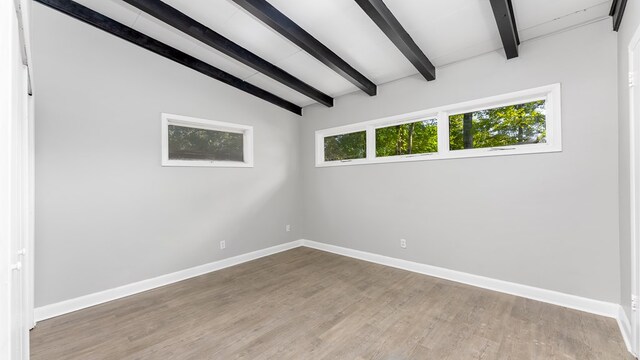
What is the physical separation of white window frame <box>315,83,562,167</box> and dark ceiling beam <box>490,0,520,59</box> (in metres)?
0.46

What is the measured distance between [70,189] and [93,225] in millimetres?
430

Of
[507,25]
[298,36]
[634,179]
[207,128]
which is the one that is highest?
[298,36]

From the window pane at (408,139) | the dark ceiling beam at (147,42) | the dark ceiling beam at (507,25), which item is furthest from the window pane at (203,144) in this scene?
the dark ceiling beam at (507,25)

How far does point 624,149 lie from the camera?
84.7 inches

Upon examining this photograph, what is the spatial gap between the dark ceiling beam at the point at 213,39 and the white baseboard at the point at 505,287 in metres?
2.85

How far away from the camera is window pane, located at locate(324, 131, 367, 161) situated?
434 centimetres

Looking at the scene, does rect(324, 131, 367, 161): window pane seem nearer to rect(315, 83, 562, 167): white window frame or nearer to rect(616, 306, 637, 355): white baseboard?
rect(315, 83, 562, 167): white window frame

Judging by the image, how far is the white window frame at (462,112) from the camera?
2.65 meters

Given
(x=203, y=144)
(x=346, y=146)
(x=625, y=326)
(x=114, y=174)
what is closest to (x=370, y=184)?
(x=346, y=146)

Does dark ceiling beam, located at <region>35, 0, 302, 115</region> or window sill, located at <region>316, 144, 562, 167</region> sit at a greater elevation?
dark ceiling beam, located at <region>35, 0, 302, 115</region>

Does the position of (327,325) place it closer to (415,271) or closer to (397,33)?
(415,271)

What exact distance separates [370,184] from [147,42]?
349 cm

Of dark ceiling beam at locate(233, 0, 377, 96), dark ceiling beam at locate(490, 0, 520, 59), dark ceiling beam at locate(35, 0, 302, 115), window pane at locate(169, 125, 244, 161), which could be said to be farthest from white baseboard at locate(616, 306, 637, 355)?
dark ceiling beam at locate(35, 0, 302, 115)

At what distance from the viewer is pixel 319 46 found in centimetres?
305
